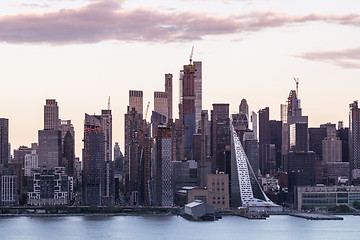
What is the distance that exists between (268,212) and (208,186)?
1178 cm

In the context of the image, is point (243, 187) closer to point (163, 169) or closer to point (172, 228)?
point (163, 169)

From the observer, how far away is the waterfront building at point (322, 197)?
168 metres

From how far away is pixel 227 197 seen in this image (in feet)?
546

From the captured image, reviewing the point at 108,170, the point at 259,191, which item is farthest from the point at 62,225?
the point at 108,170

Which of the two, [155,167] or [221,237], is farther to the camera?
[155,167]

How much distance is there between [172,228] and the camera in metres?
125

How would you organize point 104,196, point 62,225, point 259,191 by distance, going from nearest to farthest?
point 62,225 → point 259,191 → point 104,196

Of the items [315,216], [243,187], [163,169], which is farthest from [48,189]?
[315,216]

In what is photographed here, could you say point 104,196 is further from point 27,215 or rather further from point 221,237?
point 221,237

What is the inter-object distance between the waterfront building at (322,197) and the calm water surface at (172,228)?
1695 cm

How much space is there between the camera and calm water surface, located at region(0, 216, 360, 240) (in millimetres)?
113875

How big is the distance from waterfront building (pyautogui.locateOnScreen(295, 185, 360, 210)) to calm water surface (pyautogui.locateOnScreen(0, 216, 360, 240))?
16.9m

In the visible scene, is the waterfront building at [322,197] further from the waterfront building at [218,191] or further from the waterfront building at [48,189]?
the waterfront building at [48,189]

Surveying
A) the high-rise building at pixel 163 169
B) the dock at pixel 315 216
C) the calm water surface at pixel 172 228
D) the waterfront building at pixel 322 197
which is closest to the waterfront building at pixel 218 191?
the waterfront building at pixel 322 197
